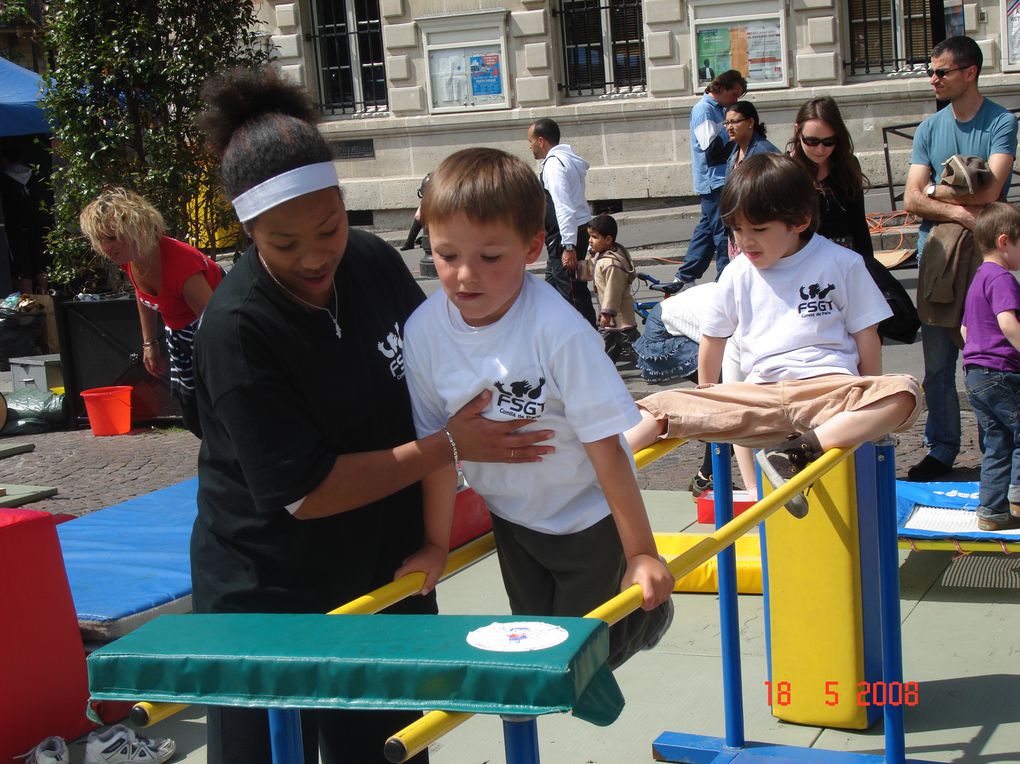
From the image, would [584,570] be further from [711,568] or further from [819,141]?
[819,141]

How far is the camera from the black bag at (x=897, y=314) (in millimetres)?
4645

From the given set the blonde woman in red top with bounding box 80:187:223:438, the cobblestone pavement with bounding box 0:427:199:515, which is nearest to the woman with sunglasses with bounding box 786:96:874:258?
the blonde woman in red top with bounding box 80:187:223:438

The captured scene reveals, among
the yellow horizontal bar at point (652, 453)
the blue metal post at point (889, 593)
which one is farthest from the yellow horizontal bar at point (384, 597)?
the blue metal post at point (889, 593)

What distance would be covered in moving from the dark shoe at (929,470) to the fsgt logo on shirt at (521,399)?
161 inches

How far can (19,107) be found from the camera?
469 inches

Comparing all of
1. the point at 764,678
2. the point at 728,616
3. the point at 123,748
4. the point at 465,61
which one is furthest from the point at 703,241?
the point at 465,61

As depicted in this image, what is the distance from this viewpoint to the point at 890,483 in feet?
10.4

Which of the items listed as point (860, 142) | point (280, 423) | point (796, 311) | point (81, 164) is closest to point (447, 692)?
point (280, 423)

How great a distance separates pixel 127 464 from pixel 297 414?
19.7 feet

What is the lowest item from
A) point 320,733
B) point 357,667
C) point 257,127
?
point 320,733

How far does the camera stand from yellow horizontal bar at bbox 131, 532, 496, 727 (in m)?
1.63

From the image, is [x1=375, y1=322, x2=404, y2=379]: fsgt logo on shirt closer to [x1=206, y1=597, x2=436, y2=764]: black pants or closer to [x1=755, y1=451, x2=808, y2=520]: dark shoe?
[x1=206, y1=597, x2=436, y2=764]: black pants

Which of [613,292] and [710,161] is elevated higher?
[710,161]

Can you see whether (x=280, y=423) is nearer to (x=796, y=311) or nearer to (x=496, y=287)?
(x=496, y=287)
